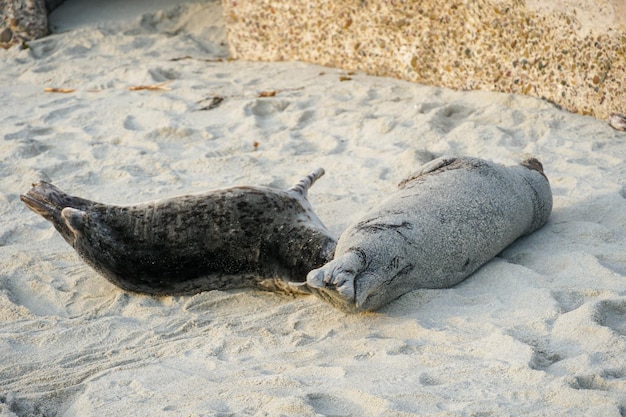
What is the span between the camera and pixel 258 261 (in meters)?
3.83

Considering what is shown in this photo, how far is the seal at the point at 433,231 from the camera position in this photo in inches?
133

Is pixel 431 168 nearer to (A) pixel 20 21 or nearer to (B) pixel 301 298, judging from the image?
(B) pixel 301 298

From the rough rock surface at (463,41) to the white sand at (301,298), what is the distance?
17 centimetres

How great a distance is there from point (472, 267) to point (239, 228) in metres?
1.05

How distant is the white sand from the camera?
292cm

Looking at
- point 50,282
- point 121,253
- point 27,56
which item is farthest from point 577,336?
point 27,56

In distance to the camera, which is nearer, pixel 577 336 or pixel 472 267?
pixel 577 336

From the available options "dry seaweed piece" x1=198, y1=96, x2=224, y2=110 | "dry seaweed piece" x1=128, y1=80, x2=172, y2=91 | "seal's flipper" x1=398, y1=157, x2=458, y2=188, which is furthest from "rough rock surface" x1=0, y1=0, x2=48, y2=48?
"seal's flipper" x1=398, y1=157, x2=458, y2=188

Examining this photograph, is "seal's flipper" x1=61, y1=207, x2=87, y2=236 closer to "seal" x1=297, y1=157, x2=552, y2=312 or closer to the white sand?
the white sand

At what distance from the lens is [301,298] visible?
149 inches

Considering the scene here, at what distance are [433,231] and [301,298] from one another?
64cm

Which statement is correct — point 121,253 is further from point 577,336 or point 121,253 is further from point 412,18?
point 412,18

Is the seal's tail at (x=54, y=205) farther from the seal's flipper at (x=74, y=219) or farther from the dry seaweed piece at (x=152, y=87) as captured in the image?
the dry seaweed piece at (x=152, y=87)

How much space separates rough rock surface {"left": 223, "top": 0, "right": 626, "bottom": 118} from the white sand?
0.17 m
